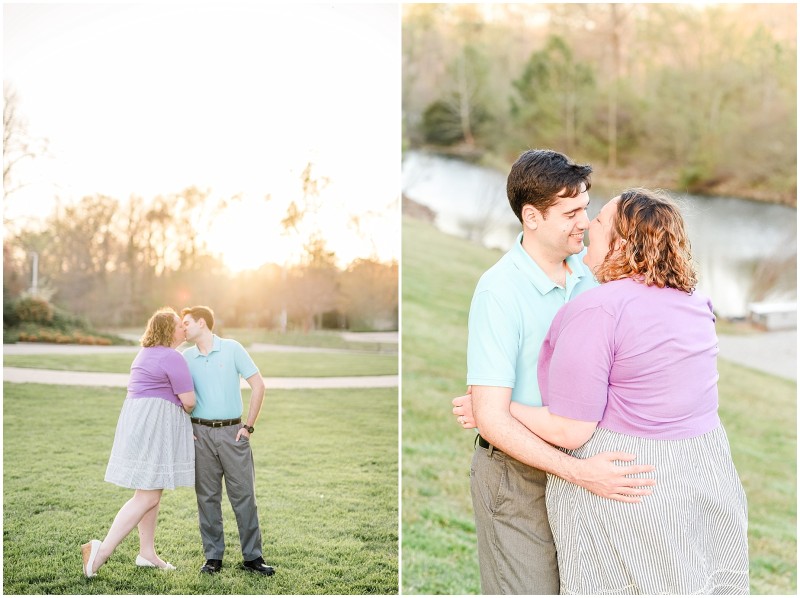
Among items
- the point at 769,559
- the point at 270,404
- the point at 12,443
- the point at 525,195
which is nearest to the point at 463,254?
the point at 769,559

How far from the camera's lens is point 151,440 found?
3232mm

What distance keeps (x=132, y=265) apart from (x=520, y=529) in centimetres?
206

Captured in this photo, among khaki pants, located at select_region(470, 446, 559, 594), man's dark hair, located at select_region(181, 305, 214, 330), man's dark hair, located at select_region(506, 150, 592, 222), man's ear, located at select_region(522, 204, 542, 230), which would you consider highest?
man's dark hair, located at select_region(506, 150, 592, 222)

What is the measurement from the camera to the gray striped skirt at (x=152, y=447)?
3.20 m

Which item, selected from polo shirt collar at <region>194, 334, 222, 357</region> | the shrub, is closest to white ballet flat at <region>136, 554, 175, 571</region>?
polo shirt collar at <region>194, 334, 222, 357</region>

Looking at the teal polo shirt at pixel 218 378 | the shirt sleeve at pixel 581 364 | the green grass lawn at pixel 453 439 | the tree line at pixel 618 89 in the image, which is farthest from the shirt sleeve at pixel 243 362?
the tree line at pixel 618 89

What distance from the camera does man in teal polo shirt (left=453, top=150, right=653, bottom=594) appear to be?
211 cm

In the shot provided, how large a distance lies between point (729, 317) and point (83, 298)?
18.2ft

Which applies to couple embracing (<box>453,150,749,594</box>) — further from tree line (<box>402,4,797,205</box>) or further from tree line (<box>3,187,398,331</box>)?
tree line (<box>402,4,797,205</box>)

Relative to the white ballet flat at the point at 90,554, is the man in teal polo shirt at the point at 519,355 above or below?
above

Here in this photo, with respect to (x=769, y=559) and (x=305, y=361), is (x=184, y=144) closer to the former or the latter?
(x=305, y=361)

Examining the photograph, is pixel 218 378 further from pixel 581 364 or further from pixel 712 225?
pixel 712 225

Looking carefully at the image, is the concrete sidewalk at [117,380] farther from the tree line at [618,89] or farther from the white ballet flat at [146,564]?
the tree line at [618,89]

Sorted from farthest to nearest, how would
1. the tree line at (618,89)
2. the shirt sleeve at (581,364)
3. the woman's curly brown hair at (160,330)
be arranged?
1. the tree line at (618,89)
2. the woman's curly brown hair at (160,330)
3. the shirt sleeve at (581,364)
